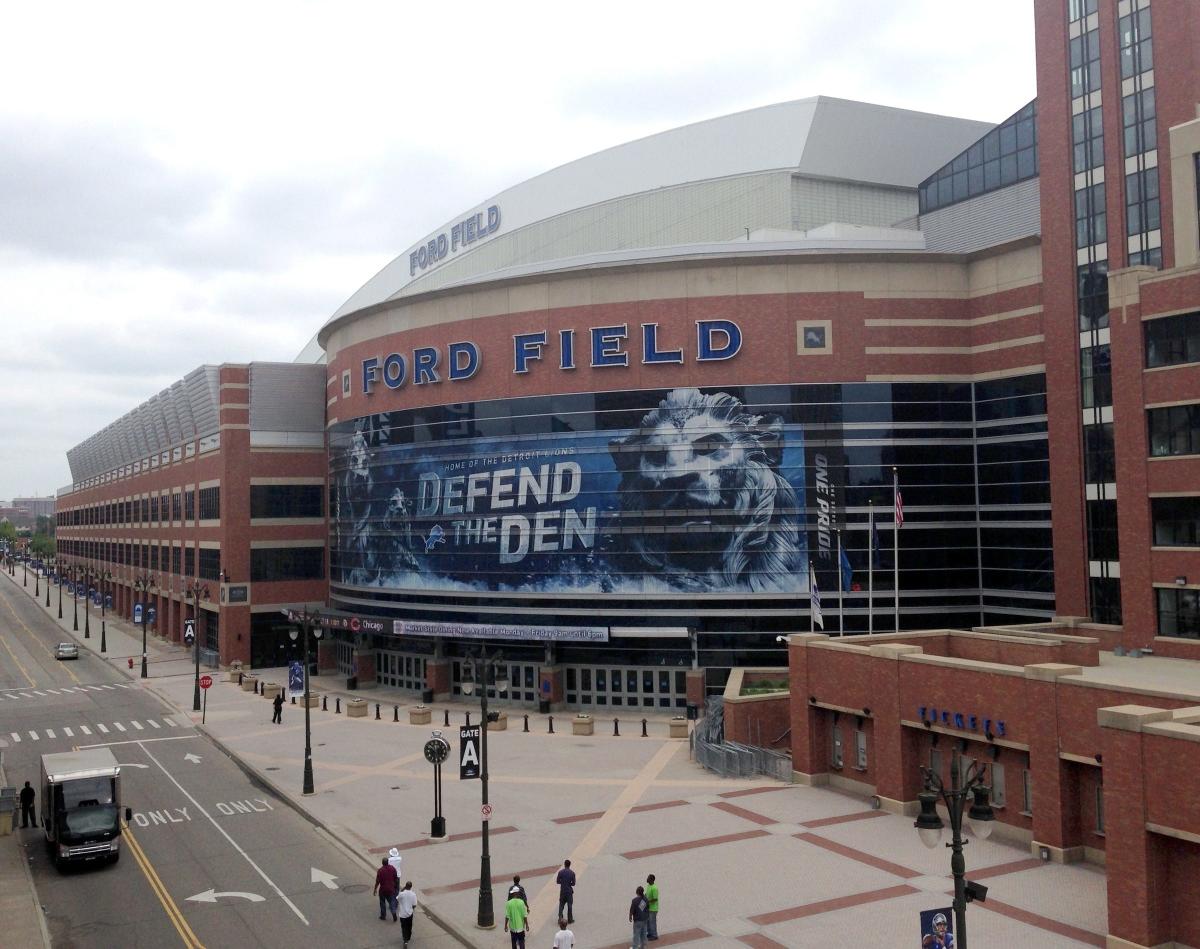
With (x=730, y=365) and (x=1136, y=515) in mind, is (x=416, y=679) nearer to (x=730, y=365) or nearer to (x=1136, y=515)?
(x=730, y=365)

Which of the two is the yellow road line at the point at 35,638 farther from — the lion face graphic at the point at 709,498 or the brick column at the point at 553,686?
the lion face graphic at the point at 709,498

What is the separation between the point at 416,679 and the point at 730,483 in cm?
2343

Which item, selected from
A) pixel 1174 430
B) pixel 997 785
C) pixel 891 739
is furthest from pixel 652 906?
pixel 1174 430

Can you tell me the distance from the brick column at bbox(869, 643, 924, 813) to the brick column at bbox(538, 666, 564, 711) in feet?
78.7

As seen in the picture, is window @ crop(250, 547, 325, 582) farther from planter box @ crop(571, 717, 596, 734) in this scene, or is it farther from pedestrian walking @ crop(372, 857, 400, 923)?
pedestrian walking @ crop(372, 857, 400, 923)

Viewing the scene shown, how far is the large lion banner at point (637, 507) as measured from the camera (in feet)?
178

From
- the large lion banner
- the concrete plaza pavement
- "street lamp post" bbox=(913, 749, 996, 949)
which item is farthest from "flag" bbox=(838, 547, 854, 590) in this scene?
"street lamp post" bbox=(913, 749, 996, 949)

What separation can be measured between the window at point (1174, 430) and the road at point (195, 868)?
29.5m

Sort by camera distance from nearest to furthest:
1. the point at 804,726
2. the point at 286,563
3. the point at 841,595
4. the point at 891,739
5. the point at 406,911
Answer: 1. the point at 406,911
2. the point at 891,739
3. the point at 804,726
4. the point at 841,595
5. the point at 286,563

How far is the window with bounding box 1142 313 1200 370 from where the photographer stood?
117 ft

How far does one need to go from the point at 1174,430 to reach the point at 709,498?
23.2 meters

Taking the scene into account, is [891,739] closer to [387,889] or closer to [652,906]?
[652,906]

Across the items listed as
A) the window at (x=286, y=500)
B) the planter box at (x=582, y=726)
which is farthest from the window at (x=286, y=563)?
the planter box at (x=582, y=726)

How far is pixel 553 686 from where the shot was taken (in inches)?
2211
